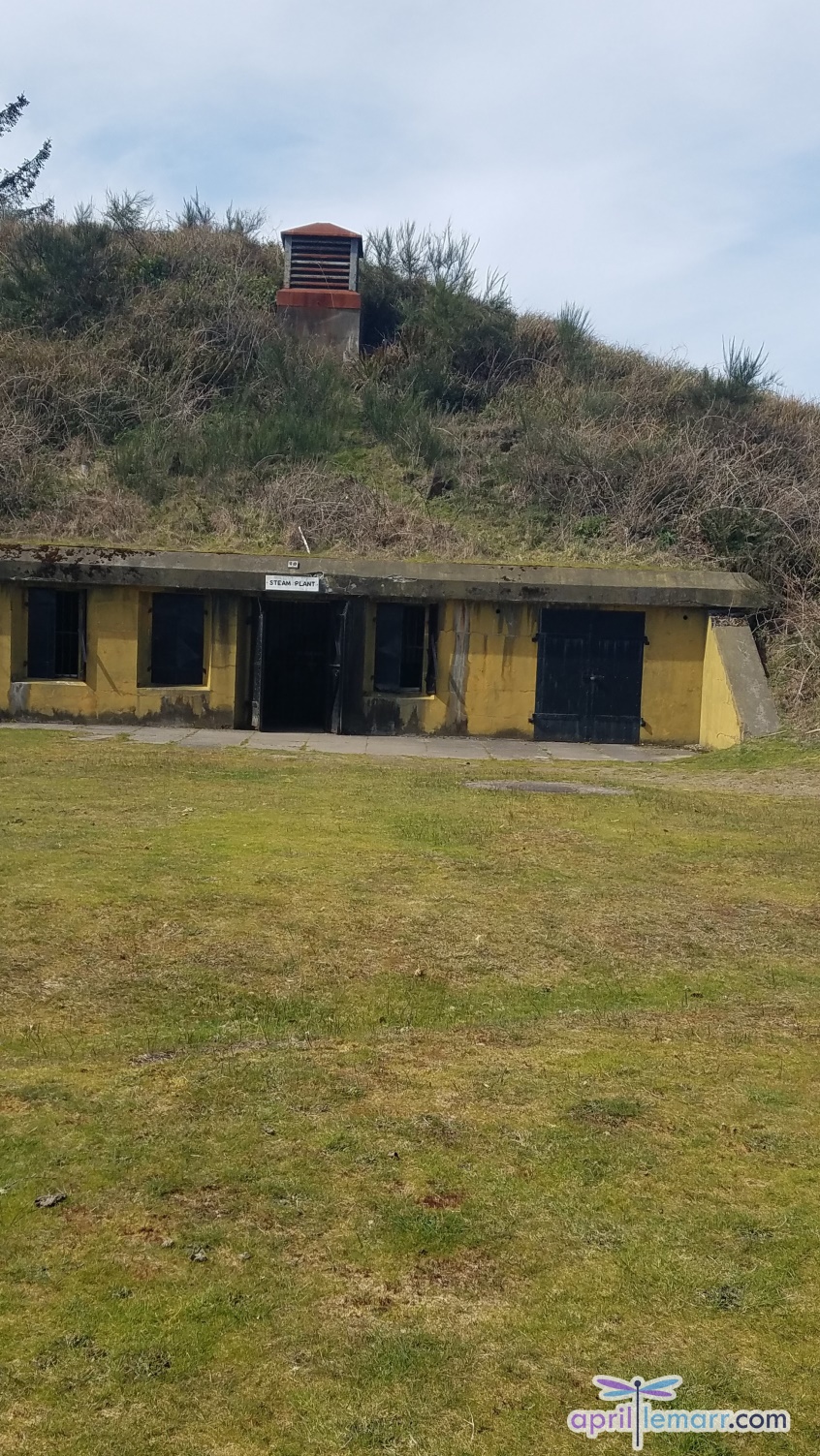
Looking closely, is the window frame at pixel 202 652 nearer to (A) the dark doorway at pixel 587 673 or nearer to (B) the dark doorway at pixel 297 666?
(B) the dark doorway at pixel 297 666

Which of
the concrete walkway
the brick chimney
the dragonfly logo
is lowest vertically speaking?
the dragonfly logo

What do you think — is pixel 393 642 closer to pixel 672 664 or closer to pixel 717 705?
pixel 672 664

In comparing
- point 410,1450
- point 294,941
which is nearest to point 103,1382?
point 410,1450

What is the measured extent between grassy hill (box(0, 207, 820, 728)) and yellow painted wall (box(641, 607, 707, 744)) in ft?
3.49

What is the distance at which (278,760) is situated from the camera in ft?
41.2

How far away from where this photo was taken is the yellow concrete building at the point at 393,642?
16.1 m

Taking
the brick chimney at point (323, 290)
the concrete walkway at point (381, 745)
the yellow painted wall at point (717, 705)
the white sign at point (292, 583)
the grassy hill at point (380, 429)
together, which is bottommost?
the concrete walkway at point (381, 745)

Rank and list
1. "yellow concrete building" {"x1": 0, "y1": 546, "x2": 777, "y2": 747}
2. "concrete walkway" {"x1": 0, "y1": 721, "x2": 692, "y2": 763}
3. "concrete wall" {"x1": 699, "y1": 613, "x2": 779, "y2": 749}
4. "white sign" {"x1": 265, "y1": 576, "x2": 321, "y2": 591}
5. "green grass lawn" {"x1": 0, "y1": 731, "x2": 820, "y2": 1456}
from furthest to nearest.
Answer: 1. "yellow concrete building" {"x1": 0, "y1": 546, "x2": 777, "y2": 747}
2. "white sign" {"x1": 265, "y1": 576, "x2": 321, "y2": 591}
3. "concrete wall" {"x1": 699, "y1": 613, "x2": 779, "y2": 749}
4. "concrete walkway" {"x1": 0, "y1": 721, "x2": 692, "y2": 763}
5. "green grass lawn" {"x1": 0, "y1": 731, "x2": 820, "y2": 1456}

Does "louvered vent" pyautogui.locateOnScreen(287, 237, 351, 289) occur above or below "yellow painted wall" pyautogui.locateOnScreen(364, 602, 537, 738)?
above

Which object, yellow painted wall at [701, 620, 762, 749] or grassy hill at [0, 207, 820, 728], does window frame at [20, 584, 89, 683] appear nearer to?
grassy hill at [0, 207, 820, 728]

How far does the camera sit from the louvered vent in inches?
974

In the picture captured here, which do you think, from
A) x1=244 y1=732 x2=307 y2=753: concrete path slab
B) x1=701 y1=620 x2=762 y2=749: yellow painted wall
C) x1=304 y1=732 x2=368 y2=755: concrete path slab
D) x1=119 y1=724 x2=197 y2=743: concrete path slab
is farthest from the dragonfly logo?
x1=701 y1=620 x2=762 y2=749: yellow painted wall

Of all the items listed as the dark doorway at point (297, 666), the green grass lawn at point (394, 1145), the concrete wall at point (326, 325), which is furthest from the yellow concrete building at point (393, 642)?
the concrete wall at point (326, 325)

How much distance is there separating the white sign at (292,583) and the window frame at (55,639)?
253cm
